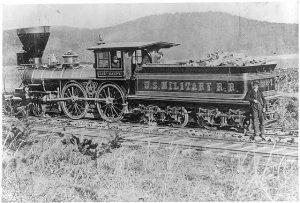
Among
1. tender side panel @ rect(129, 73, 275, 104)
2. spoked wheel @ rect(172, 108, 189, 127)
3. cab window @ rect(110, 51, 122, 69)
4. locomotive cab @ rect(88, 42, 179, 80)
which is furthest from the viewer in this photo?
cab window @ rect(110, 51, 122, 69)

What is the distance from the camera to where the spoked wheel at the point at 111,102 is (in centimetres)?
1208

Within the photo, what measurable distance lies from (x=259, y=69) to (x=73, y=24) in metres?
4.70

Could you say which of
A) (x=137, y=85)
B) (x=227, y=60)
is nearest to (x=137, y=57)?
(x=137, y=85)

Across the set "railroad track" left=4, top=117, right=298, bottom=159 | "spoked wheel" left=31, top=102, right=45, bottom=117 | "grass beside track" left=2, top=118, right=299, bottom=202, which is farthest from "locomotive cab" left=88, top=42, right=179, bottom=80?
"grass beside track" left=2, top=118, right=299, bottom=202

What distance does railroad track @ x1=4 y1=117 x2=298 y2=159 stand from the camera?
865 centimetres

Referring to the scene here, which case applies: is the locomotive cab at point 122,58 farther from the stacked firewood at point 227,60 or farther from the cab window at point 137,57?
the stacked firewood at point 227,60

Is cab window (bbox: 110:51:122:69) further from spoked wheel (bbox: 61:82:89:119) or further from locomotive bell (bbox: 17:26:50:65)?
locomotive bell (bbox: 17:26:50:65)

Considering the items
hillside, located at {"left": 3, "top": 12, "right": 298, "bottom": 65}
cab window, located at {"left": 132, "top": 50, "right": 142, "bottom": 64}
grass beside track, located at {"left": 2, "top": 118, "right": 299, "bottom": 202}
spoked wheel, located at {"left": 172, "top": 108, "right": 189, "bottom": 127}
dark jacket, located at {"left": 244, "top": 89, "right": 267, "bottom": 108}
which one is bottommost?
grass beside track, located at {"left": 2, "top": 118, "right": 299, "bottom": 202}

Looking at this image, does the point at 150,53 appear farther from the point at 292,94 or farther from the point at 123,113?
the point at 292,94

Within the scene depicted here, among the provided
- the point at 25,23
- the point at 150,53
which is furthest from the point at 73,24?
the point at 150,53

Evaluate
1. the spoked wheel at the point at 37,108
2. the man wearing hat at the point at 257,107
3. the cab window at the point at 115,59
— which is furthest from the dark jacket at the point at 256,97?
the spoked wheel at the point at 37,108

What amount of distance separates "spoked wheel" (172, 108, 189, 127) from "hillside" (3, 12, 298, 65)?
231 centimetres

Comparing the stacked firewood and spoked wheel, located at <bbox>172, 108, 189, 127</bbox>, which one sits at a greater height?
the stacked firewood

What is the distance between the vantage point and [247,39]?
12594 mm
